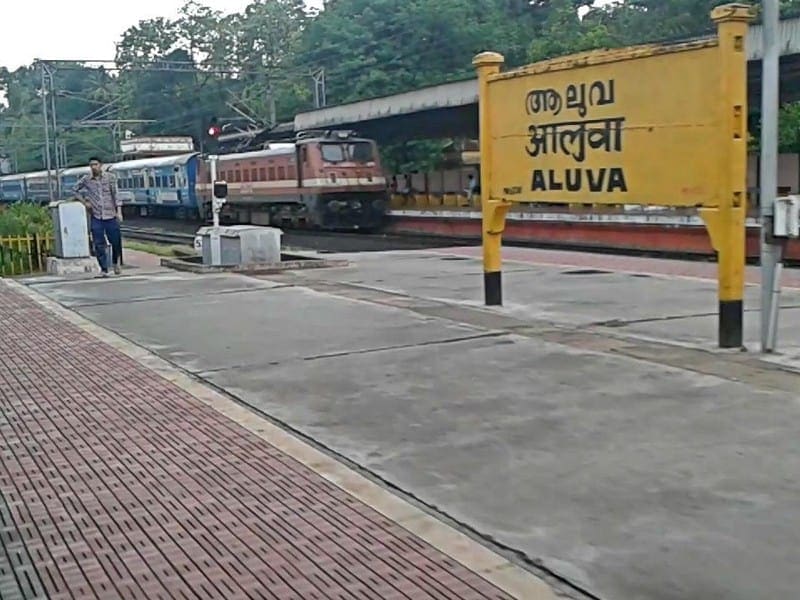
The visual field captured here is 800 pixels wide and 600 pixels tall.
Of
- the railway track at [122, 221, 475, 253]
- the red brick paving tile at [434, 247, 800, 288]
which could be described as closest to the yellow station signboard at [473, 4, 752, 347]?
the red brick paving tile at [434, 247, 800, 288]

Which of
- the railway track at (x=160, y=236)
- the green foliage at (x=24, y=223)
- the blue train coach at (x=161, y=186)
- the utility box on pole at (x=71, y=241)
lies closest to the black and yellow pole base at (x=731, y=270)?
the utility box on pole at (x=71, y=241)

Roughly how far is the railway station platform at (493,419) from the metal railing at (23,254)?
556 cm

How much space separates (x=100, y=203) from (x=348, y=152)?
50.0 ft

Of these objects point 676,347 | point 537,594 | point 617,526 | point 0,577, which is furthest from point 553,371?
point 0,577

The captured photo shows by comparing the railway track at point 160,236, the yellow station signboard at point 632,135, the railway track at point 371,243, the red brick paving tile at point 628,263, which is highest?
the yellow station signboard at point 632,135

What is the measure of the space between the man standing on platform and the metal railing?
7.78ft

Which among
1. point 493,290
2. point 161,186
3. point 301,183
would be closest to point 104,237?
point 493,290

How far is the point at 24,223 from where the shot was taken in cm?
1930

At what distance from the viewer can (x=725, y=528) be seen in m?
4.44

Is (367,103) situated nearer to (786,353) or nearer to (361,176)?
(361,176)

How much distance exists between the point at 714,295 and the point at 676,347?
351 centimetres

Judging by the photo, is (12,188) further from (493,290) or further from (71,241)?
(493,290)

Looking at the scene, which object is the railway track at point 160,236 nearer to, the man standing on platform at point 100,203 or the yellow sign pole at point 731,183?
the man standing on platform at point 100,203

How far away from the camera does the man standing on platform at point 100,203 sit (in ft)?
50.7
